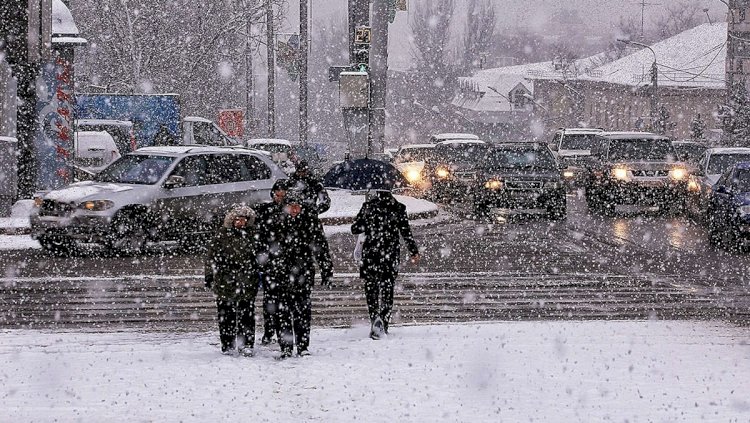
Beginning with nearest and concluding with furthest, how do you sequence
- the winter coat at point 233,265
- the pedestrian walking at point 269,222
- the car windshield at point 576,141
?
the winter coat at point 233,265 → the pedestrian walking at point 269,222 → the car windshield at point 576,141

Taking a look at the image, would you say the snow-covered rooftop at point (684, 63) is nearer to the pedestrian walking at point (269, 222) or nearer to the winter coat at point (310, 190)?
the winter coat at point (310, 190)

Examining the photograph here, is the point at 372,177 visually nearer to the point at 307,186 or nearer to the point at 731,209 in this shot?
the point at 307,186

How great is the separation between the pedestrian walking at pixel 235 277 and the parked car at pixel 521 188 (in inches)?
680

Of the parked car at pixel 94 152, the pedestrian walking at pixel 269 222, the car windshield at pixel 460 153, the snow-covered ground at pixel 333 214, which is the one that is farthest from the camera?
the car windshield at pixel 460 153

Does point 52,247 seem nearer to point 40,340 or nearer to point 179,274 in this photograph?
point 179,274

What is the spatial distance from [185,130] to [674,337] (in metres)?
30.2

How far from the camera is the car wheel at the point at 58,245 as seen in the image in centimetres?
1780

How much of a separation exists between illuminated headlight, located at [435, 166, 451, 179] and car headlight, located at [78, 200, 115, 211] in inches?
684

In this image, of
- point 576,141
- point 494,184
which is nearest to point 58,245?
point 494,184

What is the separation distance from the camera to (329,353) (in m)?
10.1

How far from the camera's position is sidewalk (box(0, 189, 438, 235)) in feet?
70.2

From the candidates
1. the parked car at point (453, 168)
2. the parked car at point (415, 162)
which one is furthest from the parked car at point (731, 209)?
the parked car at point (415, 162)

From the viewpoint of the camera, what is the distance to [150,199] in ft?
59.1

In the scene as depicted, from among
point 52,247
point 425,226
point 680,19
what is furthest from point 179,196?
point 680,19
